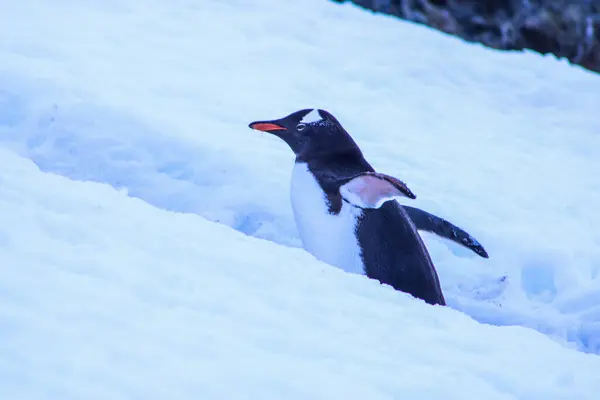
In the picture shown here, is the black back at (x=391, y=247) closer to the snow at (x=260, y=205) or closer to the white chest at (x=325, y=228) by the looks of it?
the white chest at (x=325, y=228)

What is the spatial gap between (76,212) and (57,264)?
35 centimetres

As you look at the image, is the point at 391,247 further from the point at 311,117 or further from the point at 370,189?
the point at 311,117

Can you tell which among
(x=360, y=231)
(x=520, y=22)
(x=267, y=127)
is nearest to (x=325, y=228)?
(x=360, y=231)

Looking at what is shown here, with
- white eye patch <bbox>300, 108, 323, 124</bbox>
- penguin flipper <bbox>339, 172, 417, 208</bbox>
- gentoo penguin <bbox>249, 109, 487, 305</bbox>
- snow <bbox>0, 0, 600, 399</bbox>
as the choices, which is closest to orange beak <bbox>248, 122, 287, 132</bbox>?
white eye patch <bbox>300, 108, 323, 124</bbox>

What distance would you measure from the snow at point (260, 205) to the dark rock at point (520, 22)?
11.3 ft

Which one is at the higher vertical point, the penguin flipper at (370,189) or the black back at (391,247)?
the penguin flipper at (370,189)

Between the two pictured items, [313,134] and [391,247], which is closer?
[391,247]

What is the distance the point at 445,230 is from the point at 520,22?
26.6ft

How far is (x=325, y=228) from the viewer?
130 inches

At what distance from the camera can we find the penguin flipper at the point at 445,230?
11.8 feet

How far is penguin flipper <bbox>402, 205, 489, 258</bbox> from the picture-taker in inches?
141

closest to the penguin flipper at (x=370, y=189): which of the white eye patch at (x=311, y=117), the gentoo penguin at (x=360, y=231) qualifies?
the gentoo penguin at (x=360, y=231)

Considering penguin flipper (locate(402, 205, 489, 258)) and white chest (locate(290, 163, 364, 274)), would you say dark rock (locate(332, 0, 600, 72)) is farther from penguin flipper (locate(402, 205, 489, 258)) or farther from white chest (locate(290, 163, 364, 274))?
white chest (locate(290, 163, 364, 274))

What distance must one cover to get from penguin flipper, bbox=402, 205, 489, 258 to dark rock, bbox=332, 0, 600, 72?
721cm
